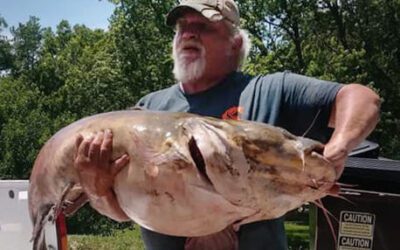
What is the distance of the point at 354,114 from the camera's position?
7.43 ft

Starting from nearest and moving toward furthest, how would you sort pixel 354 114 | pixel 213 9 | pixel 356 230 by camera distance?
pixel 354 114, pixel 213 9, pixel 356 230

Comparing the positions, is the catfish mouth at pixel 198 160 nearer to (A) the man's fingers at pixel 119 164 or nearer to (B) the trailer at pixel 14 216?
(A) the man's fingers at pixel 119 164

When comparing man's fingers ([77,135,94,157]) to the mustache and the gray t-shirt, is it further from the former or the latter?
the mustache

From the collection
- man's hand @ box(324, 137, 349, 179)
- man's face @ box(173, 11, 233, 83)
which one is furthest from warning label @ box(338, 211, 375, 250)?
man's hand @ box(324, 137, 349, 179)

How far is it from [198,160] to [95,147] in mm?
383

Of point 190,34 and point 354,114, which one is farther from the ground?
point 190,34

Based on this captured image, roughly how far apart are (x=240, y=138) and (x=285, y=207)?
0.70 ft

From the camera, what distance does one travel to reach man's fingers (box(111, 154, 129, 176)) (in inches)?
77.0

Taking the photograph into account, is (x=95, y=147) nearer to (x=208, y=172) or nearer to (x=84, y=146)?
(x=84, y=146)

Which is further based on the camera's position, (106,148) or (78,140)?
(78,140)

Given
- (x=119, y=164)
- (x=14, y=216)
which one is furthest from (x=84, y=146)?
(x=14, y=216)

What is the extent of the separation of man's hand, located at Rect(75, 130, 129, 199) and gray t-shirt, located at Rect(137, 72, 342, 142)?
68 centimetres

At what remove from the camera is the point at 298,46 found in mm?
26250

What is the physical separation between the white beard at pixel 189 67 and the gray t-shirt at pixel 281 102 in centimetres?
11
